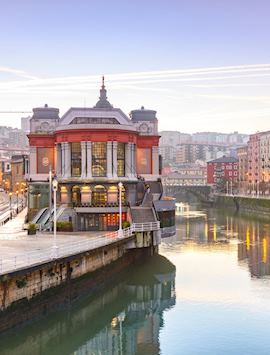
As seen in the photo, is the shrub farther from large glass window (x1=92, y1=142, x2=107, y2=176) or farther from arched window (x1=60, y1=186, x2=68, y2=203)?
Answer: large glass window (x1=92, y1=142, x2=107, y2=176)

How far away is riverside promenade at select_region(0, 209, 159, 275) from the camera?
137 feet

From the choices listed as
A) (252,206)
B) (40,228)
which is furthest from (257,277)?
(252,206)

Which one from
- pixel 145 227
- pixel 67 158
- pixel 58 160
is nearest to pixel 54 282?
pixel 145 227

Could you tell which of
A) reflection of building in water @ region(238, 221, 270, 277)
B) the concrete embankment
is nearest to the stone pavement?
reflection of building in water @ region(238, 221, 270, 277)

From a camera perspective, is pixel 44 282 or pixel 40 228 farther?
pixel 40 228

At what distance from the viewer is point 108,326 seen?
44031 mm

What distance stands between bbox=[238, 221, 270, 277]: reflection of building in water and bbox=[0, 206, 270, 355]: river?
1.22ft

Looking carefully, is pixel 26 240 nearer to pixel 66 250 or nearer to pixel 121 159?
pixel 66 250

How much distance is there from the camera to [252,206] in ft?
555

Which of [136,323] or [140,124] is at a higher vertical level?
[140,124]

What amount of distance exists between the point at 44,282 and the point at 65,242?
11.6 metres

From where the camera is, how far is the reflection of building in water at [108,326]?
38625 mm

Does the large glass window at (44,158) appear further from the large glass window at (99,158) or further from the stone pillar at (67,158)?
the large glass window at (99,158)

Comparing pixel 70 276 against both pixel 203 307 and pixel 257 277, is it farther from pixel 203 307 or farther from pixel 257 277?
pixel 257 277
